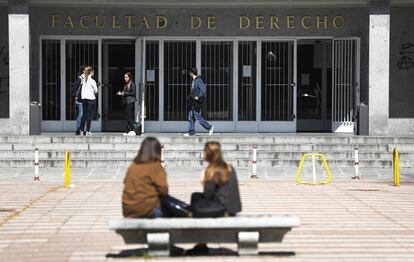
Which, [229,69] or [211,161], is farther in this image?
[229,69]

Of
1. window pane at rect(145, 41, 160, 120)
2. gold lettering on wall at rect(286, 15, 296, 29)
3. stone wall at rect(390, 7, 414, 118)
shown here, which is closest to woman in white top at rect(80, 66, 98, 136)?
window pane at rect(145, 41, 160, 120)

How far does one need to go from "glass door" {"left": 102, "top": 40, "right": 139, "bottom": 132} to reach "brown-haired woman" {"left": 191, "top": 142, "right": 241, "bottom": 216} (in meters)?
17.4

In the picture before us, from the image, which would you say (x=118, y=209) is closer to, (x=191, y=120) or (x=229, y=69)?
(x=191, y=120)

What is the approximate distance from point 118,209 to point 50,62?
43.8 feet

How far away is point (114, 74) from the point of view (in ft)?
94.4

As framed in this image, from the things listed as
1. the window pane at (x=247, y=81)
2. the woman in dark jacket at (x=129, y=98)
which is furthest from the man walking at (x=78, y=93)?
the window pane at (x=247, y=81)

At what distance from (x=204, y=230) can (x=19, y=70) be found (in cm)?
1592

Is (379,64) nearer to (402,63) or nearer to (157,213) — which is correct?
(402,63)

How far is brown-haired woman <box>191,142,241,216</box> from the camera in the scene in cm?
1134

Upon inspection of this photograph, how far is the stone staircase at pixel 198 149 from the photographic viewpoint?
23188 millimetres

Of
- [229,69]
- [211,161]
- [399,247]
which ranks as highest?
[229,69]

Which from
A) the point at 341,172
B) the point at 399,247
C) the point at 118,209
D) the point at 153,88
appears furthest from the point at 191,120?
the point at 399,247

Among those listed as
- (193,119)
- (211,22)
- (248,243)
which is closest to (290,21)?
(211,22)

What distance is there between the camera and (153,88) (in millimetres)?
28391
